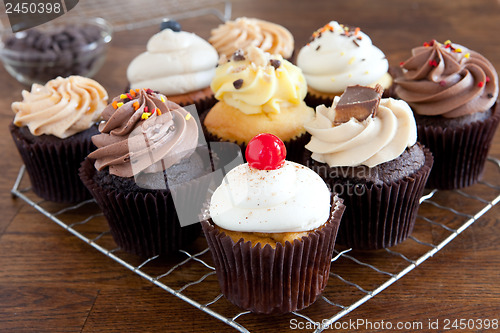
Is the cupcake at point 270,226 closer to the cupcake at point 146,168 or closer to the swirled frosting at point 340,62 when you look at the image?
the cupcake at point 146,168

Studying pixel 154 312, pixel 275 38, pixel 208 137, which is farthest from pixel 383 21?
pixel 154 312

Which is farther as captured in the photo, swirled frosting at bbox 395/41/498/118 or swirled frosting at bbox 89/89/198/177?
swirled frosting at bbox 395/41/498/118

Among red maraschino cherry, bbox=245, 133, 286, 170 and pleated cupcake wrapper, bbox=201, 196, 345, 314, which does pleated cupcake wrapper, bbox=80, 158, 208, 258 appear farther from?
red maraschino cherry, bbox=245, 133, 286, 170

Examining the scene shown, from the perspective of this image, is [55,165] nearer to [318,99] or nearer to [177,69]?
[177,69]

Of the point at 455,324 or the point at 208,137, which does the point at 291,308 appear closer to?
the point at 455,324

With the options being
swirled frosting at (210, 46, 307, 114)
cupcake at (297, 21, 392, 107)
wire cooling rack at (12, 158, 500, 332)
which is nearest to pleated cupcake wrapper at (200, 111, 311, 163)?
swirled frosting at (210, 46, 307, 114)

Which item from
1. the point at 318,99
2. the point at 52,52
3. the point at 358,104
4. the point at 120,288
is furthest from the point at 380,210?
the point at 52,52

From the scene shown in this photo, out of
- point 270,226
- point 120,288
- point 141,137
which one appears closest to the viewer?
point 270,226
